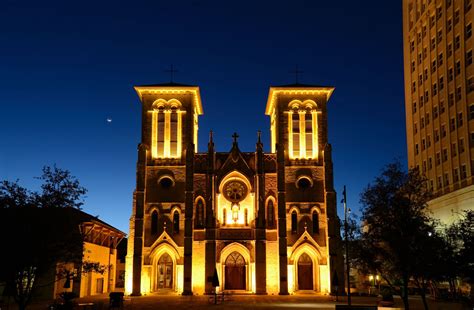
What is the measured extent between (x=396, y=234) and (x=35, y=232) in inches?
732

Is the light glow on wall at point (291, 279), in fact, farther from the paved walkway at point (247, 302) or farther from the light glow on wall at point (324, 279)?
the paved walkway at point (247, 302)

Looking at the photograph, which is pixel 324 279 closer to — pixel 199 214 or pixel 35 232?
pixel 199 214

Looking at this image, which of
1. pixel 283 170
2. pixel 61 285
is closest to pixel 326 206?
pixel 283 170

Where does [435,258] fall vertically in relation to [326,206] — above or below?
below

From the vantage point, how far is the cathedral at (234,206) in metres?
58.5

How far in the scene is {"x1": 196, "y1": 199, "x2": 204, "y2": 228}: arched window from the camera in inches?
2365

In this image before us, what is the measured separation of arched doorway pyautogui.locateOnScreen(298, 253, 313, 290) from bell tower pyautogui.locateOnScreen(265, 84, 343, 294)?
29cm

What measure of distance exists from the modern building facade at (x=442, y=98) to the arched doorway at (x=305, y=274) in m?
13.9

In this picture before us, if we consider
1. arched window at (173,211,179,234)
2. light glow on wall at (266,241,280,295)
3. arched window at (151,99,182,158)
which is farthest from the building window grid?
arched window at (173,211,179,234)

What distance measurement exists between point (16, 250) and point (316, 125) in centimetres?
4213

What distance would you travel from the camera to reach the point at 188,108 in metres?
63.6

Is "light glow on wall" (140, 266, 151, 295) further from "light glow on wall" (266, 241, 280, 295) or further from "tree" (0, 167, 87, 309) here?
"tree" (0, 167, 87, 309)

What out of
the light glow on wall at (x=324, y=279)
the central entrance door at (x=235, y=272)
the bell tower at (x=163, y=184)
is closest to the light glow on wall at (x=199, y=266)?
the bell tower at (x=163, y=184)

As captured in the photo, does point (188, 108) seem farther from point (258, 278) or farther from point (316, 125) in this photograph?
point (258, 278)
